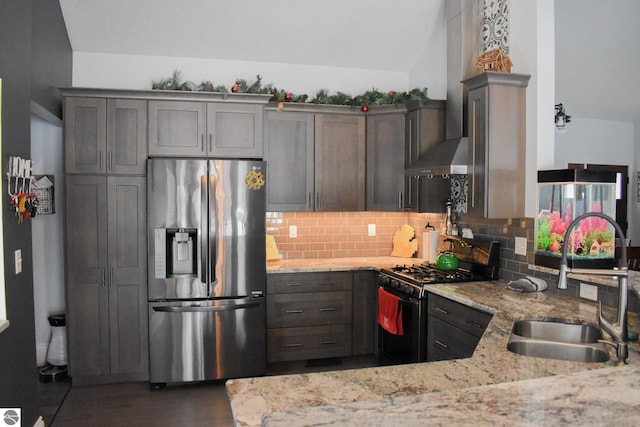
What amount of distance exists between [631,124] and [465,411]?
319 inches

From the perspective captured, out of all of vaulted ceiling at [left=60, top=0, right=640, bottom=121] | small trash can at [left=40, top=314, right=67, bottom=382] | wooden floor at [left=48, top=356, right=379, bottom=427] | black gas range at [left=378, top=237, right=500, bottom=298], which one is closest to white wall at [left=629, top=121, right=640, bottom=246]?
vaulted ceiling at [left=60, top=0, right=640, bottom=121]

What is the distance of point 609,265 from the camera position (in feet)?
10.3

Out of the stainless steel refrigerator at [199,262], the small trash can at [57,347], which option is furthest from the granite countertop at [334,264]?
the small trash can at [57,347]

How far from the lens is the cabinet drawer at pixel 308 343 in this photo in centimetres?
435

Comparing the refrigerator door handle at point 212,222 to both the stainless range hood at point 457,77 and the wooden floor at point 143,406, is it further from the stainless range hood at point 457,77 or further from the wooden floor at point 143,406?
the stainless range hood at point 457,77

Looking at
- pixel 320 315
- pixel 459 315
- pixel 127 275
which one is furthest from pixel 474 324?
pixel 127 275

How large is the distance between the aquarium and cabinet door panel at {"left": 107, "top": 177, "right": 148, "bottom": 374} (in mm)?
3115

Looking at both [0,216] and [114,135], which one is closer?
[0,216]

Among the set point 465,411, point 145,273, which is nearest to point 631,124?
point 145,273

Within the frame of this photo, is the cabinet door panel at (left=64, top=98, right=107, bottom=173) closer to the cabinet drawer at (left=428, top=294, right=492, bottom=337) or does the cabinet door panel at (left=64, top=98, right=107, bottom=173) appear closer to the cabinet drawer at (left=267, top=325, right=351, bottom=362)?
the cabinet drawer at (left=267, top=325, right=351, bottom=362)

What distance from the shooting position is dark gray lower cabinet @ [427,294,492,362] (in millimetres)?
3021

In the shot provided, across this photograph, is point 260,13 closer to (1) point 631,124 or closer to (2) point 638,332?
(2) point 638,332

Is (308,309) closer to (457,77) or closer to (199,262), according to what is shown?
(199,262)

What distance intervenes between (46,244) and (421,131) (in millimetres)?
3651
